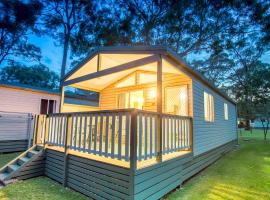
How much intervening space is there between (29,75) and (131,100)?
2217 centimetres

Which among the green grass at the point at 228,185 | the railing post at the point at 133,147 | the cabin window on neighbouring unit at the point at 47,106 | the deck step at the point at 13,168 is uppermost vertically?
the cabin window on neighbouring unit at the point at 47,106

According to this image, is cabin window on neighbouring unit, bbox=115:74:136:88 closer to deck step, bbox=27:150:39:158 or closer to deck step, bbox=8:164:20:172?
deck step, bbox=27:150:39:158

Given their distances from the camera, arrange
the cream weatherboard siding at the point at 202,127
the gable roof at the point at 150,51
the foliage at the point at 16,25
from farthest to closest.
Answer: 1. the foliage at the point at 16,25
2. the cream weatherboard siding at the point at 202,127
3. the gable roof at the point at 150,51

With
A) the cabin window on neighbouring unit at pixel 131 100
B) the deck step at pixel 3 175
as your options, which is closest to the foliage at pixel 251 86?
the cabin window on neighbouring unit at pixel 131 100

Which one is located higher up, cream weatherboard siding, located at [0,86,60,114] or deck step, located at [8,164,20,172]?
cream weatherboard siding, located at [0,86,60,114]

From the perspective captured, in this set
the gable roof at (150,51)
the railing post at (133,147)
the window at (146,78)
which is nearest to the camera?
the railing post at (133,147)

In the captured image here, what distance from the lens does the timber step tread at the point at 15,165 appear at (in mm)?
4250

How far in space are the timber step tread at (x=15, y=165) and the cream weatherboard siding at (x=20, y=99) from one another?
4062 millimetres

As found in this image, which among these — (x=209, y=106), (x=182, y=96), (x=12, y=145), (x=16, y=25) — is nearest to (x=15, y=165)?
(x=12, y=145)

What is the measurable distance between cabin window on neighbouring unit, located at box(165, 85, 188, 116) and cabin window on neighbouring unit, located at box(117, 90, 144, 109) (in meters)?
1.27

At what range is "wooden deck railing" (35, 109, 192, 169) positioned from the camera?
3.07m

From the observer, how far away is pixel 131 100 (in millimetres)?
7789

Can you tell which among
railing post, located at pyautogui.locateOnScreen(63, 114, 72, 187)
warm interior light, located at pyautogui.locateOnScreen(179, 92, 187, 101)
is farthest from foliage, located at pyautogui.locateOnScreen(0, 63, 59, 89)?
warm interior light, located at pyautogui.locateOnScreen(179, 92, 187, 101)

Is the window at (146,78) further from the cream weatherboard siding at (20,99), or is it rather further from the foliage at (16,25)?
the foliage at (16,25)
